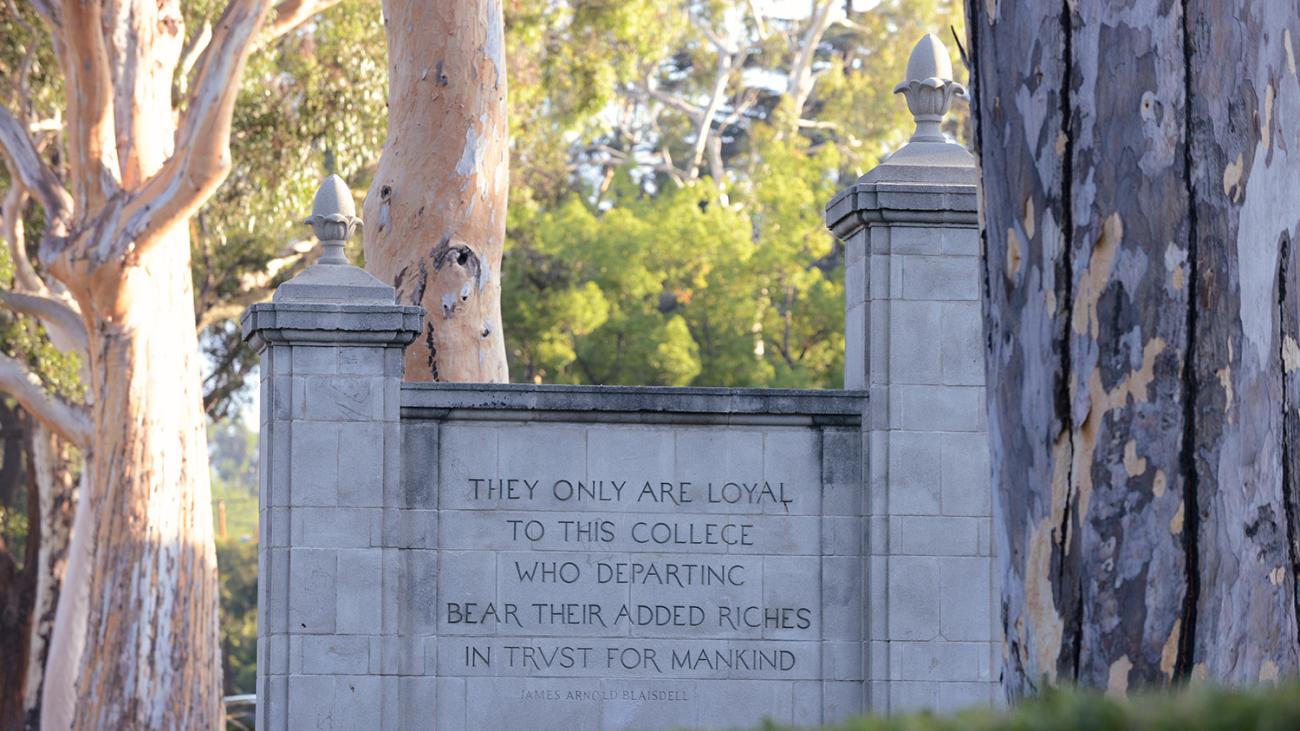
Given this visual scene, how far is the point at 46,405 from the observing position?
881 inches

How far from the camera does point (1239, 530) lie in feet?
17.7

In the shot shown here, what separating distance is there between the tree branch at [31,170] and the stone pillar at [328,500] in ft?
37.6

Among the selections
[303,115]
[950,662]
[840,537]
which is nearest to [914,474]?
[840,537]

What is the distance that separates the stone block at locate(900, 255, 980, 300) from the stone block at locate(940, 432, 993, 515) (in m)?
0.74

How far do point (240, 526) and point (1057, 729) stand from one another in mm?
83627

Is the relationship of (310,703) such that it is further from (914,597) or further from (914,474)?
(914,474)

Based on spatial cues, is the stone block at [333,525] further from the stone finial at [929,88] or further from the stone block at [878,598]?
the stone finial at [929,88]

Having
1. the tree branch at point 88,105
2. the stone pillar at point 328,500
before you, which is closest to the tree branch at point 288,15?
the tree branch at point 88,105

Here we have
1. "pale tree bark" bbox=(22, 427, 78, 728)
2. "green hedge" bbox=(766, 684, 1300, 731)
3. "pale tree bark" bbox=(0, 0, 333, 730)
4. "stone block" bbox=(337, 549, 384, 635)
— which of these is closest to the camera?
"green hedge" bbox=(766, 684, 1300, 731)

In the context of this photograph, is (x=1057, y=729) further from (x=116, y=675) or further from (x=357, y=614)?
(x=116, y=675)

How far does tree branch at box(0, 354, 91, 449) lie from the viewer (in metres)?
22.2

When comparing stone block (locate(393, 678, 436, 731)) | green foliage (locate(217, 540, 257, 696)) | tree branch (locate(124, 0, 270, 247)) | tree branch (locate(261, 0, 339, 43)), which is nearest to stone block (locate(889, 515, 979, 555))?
stone block (locate(393, 678, 436, 731))

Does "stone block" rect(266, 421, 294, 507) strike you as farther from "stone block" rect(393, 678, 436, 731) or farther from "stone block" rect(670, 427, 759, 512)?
"stone block" rect(670, 427, 759, 512)

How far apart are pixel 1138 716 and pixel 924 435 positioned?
6771 millimetres
